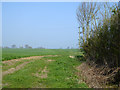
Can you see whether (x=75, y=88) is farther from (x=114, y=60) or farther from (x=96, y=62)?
(x=96, y=62)

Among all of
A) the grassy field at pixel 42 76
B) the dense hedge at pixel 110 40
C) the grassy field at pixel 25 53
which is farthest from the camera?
the grassy field at pixel 25 53

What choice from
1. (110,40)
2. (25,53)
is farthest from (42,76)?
(25,53)

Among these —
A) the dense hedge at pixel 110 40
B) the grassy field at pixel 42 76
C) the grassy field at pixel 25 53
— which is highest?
the dense hedge at pixel 110 40

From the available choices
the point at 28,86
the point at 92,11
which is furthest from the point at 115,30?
the point at 92,11

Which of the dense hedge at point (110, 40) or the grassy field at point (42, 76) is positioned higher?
the dense hedge at point (110, 40)

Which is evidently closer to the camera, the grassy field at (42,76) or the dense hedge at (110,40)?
the grassy field at (42,76)

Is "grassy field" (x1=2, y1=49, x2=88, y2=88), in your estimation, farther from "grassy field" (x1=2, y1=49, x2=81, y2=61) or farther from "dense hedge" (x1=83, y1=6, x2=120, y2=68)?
"grassy field" (x1=2, y1=49, x2=81, y2=61)

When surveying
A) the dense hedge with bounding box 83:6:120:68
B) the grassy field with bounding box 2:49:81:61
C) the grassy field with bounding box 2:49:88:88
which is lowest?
the grassy field with bounding box 2:49:81:61

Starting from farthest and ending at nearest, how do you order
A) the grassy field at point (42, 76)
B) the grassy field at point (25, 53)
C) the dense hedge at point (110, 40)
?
the grassy field at point (25, 53), the dense hedge at point (110, 40), the grassy field at point (42, 76)

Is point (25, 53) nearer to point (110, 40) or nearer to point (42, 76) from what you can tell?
point (42, 76)

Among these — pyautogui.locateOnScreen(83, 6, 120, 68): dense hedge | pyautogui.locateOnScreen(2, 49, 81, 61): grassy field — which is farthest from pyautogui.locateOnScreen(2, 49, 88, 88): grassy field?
pyautogui.locateOnScreen(2, 49, 81, 61): grassy field

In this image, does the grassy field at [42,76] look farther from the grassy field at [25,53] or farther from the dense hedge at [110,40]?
the grassy field at [25,53]

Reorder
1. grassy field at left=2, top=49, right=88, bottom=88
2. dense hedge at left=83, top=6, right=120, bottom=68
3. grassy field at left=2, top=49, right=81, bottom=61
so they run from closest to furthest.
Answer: grassy field at left=2, top=49, right=88, bottom=88
dense hedge at left=83, top=6, right=120, bottom=68
grassy field at left=2, top=49, right=81, bottom=61

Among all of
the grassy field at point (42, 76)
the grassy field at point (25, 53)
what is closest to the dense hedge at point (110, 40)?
the grassy field at point (42, 76)
